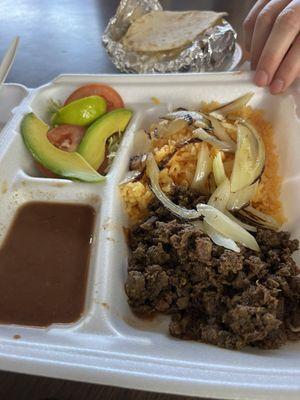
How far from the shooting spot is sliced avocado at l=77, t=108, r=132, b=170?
159cm

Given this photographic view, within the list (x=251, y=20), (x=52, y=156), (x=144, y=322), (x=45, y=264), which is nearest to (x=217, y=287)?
(x=144, y=322)

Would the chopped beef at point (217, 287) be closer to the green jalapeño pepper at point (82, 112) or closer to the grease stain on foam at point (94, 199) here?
the grease stain on foam at point (94, 199)

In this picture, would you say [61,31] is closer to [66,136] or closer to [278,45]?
[66,136]

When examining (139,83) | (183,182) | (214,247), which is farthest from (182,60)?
(214,247)

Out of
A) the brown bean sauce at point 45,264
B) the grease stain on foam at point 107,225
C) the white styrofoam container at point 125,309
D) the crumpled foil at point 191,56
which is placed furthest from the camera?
the crumpled foil at point 191,56

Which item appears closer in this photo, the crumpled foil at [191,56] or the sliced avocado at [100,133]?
the sliced avocado at [100,133]

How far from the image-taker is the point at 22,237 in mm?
1351

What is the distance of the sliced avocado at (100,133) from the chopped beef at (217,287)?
1.63 ft

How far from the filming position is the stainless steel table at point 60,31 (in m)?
2.45

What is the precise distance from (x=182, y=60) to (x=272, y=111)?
0.63 m

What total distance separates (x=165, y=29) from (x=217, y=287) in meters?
1.68

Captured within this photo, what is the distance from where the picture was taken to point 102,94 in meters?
1.75

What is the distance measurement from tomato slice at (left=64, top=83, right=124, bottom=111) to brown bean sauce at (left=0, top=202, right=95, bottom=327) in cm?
55

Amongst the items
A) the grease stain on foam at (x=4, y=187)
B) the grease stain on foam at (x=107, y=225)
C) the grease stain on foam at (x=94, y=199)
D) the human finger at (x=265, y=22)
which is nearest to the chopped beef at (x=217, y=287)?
the grease stain on foam at (x=107, y=225)
